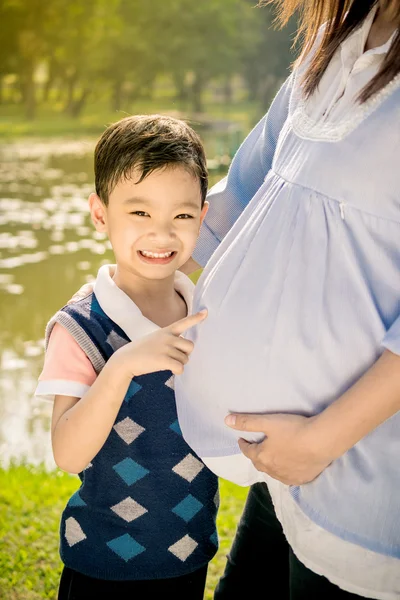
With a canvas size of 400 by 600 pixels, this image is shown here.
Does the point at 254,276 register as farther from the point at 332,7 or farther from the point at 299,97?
the point at 332,7

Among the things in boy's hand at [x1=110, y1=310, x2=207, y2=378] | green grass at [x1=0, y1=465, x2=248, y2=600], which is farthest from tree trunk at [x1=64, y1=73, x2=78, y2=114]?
boy's hand at [x1=110, y1=310, x2=207, y2=378]

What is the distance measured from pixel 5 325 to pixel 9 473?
2918mm

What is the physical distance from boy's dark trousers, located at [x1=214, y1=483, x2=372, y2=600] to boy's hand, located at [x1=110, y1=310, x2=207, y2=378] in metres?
0.31

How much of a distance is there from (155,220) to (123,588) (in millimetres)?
606

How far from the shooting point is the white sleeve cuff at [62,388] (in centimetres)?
123

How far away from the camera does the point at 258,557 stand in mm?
1364

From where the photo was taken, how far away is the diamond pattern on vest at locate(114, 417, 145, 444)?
1269 mm

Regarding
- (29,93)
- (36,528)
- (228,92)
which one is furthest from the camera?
(228,92)

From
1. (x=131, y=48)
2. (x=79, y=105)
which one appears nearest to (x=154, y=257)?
(x=131, y=48)

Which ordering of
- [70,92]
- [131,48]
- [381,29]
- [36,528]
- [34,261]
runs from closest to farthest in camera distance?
[381,29] < [36,528] < [34,261] < [131,48] < [70,92]

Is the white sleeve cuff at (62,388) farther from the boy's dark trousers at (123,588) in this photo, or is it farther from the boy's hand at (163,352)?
the boy's dark trousers at (123,588)

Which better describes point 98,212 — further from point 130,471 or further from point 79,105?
point 79,105

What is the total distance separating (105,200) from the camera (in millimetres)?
1336

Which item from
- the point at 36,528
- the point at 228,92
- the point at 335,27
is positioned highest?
the point at 335,27
